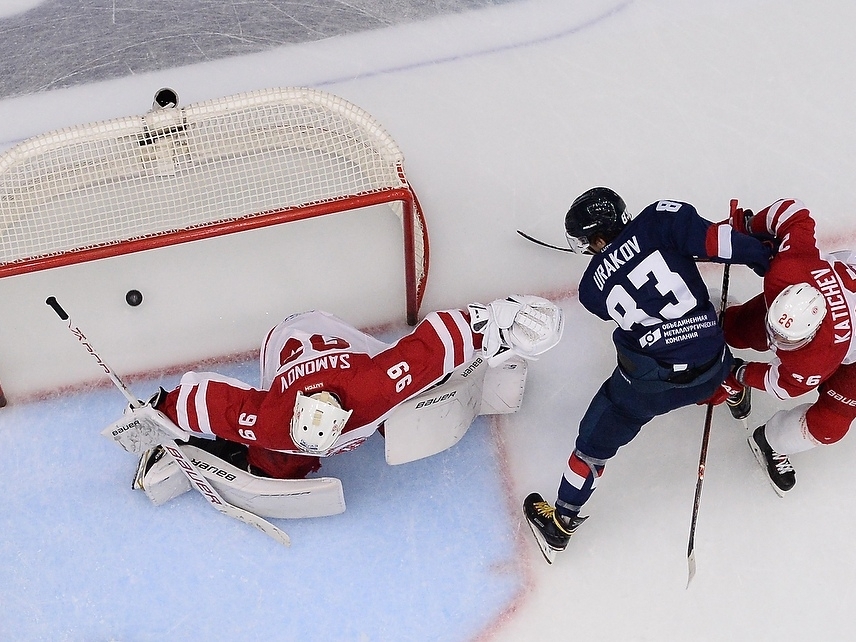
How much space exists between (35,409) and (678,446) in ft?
6.62

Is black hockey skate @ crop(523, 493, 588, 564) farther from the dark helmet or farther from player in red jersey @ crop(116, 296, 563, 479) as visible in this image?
the dark helmet

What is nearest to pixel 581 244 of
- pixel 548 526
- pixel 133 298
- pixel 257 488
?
pixel 548 526

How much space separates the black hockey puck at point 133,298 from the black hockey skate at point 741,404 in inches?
74.8

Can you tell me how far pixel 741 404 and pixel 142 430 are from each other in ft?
5.84

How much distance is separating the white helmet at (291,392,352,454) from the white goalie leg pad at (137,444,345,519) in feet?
1.22

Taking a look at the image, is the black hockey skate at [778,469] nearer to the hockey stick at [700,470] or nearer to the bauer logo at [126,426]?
the hockey stick at [700,470]

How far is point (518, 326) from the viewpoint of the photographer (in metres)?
2.55

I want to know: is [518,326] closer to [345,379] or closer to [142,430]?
[345,379]

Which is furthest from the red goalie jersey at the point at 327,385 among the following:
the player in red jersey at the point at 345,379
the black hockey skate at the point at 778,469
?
the black hockey skate at the point at 778,469

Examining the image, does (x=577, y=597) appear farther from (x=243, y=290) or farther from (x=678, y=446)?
(x=243, y=290)

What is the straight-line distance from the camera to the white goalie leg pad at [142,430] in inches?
101

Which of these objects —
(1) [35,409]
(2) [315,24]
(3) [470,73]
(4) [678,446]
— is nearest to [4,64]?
(2) [315,24]

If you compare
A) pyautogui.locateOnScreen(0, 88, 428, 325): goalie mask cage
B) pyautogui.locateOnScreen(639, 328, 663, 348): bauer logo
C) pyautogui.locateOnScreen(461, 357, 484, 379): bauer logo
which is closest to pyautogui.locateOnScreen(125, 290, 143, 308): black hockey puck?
pyautogui.locateOnScreen(0, 88, 428, 325): goalie mask cage

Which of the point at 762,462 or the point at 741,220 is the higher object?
the point at 741,220
